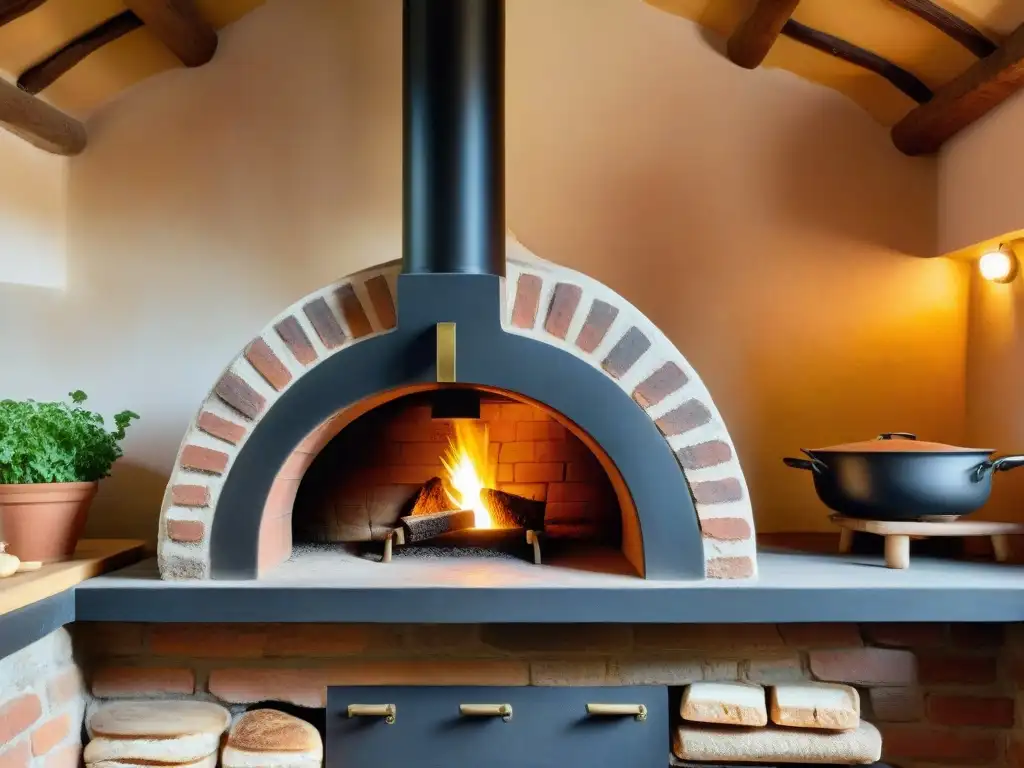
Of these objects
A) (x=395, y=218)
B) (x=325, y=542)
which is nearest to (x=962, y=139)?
(x=395, y=218)

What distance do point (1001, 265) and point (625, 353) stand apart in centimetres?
120

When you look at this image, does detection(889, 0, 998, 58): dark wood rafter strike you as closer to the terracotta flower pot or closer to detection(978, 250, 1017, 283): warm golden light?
detection(978, 250, 1017, 283): warm golden light

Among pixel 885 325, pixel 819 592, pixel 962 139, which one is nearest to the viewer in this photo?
pixel 819 592

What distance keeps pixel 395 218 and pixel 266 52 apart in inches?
27.4

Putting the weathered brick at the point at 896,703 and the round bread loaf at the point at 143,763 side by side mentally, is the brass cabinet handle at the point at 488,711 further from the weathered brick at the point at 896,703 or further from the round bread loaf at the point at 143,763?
the weathered brick at the point at 896,703

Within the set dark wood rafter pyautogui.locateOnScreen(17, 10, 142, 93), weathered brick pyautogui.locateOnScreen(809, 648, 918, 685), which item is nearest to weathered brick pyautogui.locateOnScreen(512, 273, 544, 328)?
weathered brick pyautogui.locateOnScreen(809, 648, 918, 685)

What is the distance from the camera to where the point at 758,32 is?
2381 millimetres

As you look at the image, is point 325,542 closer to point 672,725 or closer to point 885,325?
point 672,725

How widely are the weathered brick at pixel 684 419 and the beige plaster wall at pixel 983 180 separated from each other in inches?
39.8

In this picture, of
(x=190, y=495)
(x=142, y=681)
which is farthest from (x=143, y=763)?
(x=190, y=495)

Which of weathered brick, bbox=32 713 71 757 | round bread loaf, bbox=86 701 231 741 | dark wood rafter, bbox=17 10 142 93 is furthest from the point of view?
dark wood rafter, bbox=17 10 142 93

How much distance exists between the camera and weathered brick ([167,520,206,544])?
74.3 inches

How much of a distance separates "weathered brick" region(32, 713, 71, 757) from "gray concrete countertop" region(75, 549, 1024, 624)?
232 mm

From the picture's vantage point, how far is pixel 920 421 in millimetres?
2574
